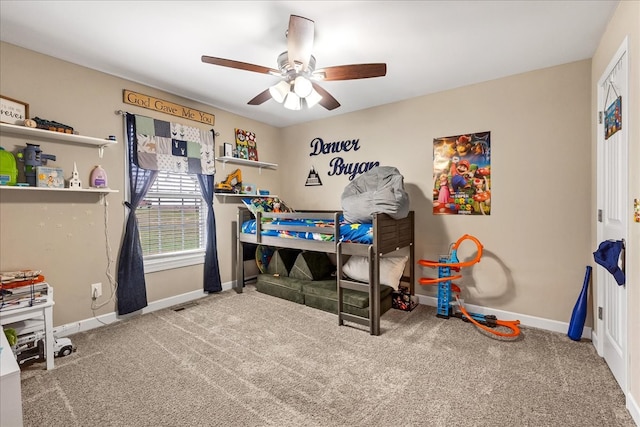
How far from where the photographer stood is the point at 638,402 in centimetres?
154

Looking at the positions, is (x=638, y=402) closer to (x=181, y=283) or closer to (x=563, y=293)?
(x=563, y=293)

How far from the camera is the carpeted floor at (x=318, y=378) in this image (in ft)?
5.31

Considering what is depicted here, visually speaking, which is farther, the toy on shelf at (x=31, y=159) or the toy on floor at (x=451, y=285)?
the toy on floor at (x=451, y=285)

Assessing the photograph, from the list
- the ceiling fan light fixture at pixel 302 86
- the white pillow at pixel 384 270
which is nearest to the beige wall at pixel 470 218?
the white pillow at pixel 384 270

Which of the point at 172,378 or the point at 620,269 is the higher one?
the point at 620,269

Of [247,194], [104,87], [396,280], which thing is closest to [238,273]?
[247,194]

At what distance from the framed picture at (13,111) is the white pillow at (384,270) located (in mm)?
3130

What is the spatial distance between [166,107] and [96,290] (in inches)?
81.3

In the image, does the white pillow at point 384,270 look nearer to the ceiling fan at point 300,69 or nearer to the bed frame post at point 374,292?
the bed frame post at point 374,292

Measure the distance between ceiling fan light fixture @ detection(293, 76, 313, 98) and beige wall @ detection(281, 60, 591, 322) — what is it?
1725 mm

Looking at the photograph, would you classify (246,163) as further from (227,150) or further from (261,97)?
(261,97)

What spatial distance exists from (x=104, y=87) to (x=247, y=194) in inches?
76.1

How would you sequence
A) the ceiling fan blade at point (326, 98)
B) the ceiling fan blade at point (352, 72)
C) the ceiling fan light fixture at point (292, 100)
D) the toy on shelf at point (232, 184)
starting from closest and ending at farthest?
the ceiling fan blade at point (352, 72) < the ceiling fan light fixture at point (292, 100) < the ceiling fan blade at point (326, 98) < the toy on shelf at point (232, 184)

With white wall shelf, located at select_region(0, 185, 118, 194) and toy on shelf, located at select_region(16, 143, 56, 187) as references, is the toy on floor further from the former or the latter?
toy on shelf, located at select_region(16, 143, 56, 187)
